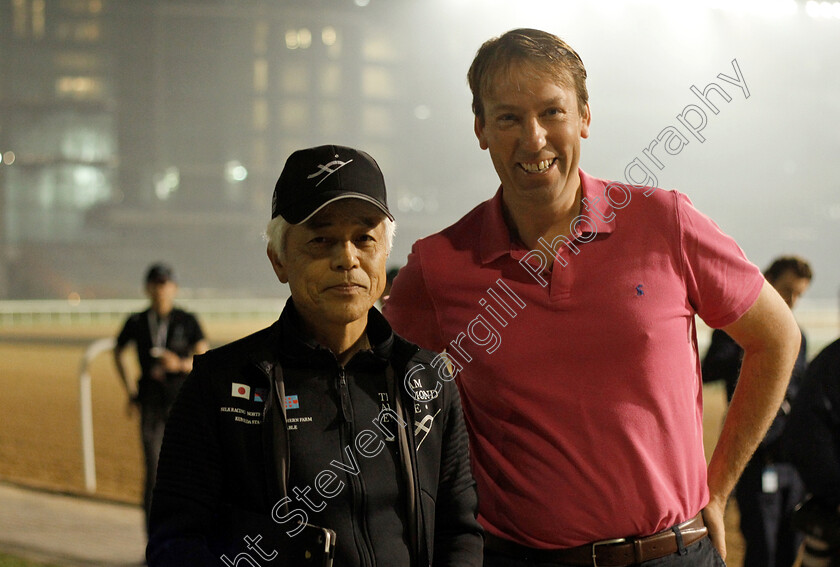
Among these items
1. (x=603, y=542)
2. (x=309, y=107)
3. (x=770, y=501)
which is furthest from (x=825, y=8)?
(x=603, y=542)

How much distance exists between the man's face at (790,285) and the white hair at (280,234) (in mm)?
3374

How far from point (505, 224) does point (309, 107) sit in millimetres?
66005

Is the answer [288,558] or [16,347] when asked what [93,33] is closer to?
[16,347]

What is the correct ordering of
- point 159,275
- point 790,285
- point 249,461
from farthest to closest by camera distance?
point 159,275 → point 790,285 → point 249,461

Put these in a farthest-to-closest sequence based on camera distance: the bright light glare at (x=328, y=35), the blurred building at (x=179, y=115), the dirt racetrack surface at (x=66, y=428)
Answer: the bright light glare at (x=328, y=35), the blurred building at (x=179, y=115), the dirt racetrack surface at (x=66, y=428)

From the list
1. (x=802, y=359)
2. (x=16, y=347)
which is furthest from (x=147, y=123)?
(x=802, y=359)

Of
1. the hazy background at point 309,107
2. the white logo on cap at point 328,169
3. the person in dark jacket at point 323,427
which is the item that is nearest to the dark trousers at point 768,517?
the person in dark jacket at point 323,427

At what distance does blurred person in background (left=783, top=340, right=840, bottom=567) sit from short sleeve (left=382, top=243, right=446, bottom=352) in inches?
46.7

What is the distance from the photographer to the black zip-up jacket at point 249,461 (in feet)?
4.42

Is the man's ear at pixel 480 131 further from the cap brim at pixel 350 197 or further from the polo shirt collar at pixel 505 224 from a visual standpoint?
the cap brim at pixel 350 197

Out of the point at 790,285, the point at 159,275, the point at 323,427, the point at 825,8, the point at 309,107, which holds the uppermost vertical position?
the point at 309,107

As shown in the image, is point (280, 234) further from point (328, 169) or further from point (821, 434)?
point (821, 434)

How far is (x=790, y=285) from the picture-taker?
4.39 m

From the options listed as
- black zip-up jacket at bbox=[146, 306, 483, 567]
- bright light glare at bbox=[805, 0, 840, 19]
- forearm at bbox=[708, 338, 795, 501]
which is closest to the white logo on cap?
black zip-up jacket at bbox=[146, 306, 483, 567]
